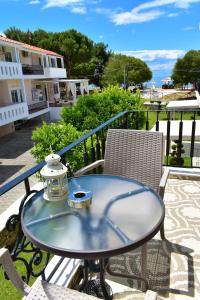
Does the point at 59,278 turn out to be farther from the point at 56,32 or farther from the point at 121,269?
the point at 56,32

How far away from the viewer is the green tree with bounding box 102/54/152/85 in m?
40.5

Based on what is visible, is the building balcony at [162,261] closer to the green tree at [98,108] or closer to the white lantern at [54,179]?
the white lantern at [54,179]

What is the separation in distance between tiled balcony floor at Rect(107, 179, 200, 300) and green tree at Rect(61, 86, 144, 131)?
8.60m

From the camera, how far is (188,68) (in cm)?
4109

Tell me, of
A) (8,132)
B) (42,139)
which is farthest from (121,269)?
(8,132)

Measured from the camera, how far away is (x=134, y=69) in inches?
1741

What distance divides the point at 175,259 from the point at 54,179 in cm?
139

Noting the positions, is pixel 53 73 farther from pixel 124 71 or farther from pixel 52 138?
pixel 124 71

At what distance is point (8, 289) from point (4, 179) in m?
7.52

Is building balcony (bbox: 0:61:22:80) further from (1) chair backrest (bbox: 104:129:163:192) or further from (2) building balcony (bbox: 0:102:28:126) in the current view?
(1) chair backrest (bbox: 104:129:163:192)

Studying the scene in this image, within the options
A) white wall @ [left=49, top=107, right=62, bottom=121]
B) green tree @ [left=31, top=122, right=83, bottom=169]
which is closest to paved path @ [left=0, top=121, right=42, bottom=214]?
green tree @ [left=31, top=122, right=83, bottom=169]

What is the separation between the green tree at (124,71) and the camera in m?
40.5

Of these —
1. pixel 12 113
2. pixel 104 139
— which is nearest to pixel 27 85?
pixel 12 113

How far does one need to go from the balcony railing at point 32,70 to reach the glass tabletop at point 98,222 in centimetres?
1952
